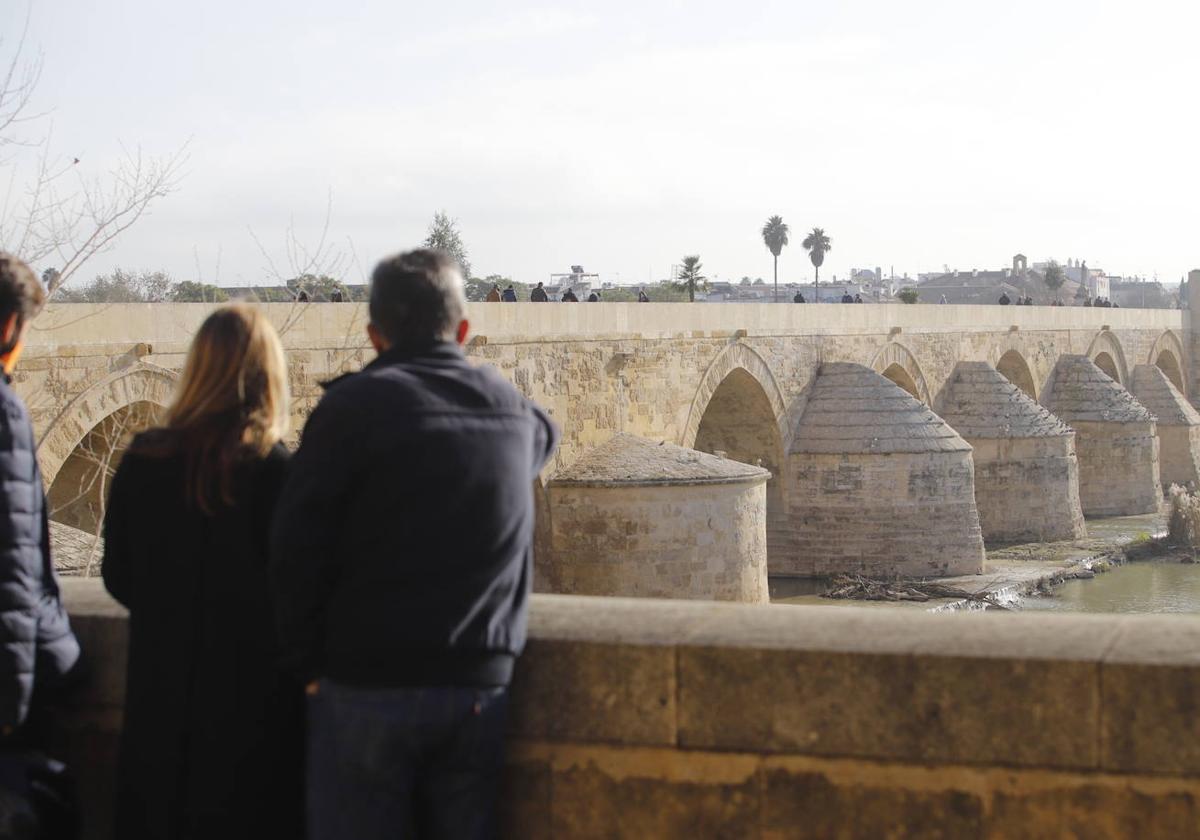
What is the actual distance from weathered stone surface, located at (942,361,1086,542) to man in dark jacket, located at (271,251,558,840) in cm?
2257

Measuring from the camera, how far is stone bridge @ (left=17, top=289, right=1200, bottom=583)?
1025cm

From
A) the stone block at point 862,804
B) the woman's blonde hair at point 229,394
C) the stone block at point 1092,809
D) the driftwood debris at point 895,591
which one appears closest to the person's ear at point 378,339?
the woman's blonde hair at point 229,394

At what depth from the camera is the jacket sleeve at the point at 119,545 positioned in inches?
104

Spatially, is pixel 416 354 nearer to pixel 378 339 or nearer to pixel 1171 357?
pixel 378 339

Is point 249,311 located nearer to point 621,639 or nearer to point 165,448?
point 165,448

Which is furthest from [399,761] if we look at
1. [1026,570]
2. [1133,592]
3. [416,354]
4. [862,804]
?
[1133,592]

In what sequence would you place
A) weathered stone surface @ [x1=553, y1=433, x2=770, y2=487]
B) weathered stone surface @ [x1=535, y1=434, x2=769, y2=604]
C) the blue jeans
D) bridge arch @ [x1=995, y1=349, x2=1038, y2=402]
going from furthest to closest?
bridge arch @ [x1=995, y1=349, x2=1038, y2=402]
weathered stone surface @ [x1=553, y1=433, x2=770, y2=487]
weathered stone surface @ [x1=535, y1=434, x2=769, y2=604]
the blue jeans

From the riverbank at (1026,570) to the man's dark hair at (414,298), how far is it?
15.3 meters

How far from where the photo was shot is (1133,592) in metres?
22.1

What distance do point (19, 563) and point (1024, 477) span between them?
2293cm

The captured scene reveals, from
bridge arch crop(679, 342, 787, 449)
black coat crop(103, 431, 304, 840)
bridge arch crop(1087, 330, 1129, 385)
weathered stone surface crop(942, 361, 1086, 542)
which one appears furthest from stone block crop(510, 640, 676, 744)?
bridge arch crop(1087, 330, 1129, 385)

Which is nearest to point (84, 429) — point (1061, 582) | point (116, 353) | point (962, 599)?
point (116, 353)

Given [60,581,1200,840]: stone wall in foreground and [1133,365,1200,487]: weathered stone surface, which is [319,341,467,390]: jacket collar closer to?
[60,581,1200,840]: stone wall in foreground

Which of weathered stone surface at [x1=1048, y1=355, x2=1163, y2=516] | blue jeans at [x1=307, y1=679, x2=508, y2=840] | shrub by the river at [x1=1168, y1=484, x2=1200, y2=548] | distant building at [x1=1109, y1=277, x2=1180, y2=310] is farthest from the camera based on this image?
distant building at [x1=1109, y1=277, x2=1180, y2=310]
